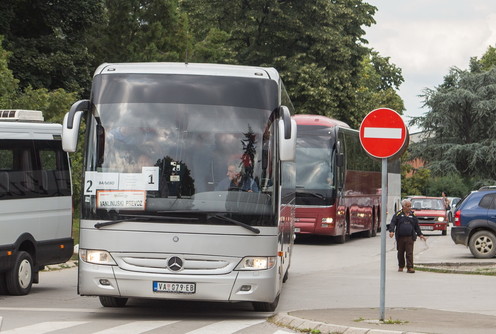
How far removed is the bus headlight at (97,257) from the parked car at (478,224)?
667 inches

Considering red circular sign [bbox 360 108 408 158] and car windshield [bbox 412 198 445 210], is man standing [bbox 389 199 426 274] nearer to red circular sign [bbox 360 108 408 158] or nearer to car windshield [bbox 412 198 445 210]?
red circular sign [bbox 360 108 408 158]

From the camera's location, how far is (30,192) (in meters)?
A: 17.0

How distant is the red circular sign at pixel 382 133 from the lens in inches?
519

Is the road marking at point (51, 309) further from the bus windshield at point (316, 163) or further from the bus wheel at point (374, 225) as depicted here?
the bus wheel at point (374, 225)

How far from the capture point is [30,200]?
55.7 ft

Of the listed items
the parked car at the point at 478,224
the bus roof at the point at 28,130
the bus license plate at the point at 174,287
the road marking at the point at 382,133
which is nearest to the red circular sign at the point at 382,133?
the road marking at the point at 382,133

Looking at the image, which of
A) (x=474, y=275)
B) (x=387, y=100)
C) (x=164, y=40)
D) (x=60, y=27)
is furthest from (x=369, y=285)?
(x=387, y=100)

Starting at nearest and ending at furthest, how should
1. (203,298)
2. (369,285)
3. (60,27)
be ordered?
(203,298)
(369,285)
(60,27)

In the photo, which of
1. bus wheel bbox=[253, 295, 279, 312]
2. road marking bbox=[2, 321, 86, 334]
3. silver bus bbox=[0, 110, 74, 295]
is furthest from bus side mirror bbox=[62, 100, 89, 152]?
bus wheel bbox=[253, 295, 279, 312]

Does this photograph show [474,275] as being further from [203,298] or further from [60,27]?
[60,27]

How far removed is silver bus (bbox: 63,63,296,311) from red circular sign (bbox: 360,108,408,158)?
3.06 ft

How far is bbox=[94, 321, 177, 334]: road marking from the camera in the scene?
12.2 m

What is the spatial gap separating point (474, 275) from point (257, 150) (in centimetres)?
1086

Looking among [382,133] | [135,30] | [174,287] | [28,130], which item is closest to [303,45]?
[135,30]
